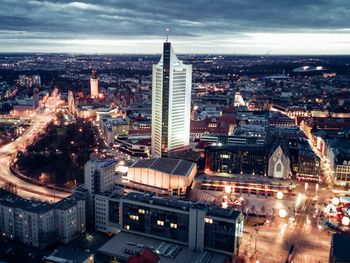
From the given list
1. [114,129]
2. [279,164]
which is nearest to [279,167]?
[279,164]

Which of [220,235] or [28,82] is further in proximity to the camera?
[28,82]

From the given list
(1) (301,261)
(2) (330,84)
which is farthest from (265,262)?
(2) (330,84)

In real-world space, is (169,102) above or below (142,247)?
above

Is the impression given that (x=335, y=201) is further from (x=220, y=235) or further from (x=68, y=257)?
(x=68, y=257)

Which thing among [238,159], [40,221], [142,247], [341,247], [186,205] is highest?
[186,205]

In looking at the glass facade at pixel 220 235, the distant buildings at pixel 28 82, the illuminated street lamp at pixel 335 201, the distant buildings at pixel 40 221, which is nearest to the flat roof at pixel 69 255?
the distant buildings at pixel 40 221

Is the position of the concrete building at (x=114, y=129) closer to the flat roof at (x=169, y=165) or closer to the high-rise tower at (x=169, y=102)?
the high-rise tower at (x=169, y=102)
